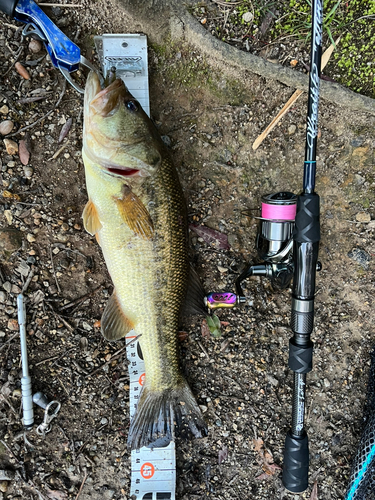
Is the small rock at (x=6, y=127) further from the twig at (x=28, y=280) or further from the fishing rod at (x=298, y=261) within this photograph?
the fishing rod at (x=298, y=261)

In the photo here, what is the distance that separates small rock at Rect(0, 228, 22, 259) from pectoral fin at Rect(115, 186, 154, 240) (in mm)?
963

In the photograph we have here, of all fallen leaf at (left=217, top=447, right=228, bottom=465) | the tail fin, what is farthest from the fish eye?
fallen leaf at (left=217, top=447, right=228, bottom=465)

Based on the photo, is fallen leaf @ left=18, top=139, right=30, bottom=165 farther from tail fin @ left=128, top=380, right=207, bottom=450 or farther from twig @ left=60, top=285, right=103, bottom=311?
tail fin @ left=128, top=380, right=207, bottom=450

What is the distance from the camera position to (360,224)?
112 inches

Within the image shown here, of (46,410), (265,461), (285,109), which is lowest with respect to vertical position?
(265,461)

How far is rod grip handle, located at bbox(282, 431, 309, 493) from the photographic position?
2506 millimetres

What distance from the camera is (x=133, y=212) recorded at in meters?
2.19

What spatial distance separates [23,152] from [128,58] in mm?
1056

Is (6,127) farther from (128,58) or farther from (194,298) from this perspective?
(194,298)

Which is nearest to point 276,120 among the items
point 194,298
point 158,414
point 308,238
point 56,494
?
point 308,238

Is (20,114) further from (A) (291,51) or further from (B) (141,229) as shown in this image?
(A) (291,51)

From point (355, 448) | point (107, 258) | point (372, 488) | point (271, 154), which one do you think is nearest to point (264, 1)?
point (271, 154)

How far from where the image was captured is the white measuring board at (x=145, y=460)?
8.80 ft

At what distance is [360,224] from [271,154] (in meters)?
0.95
